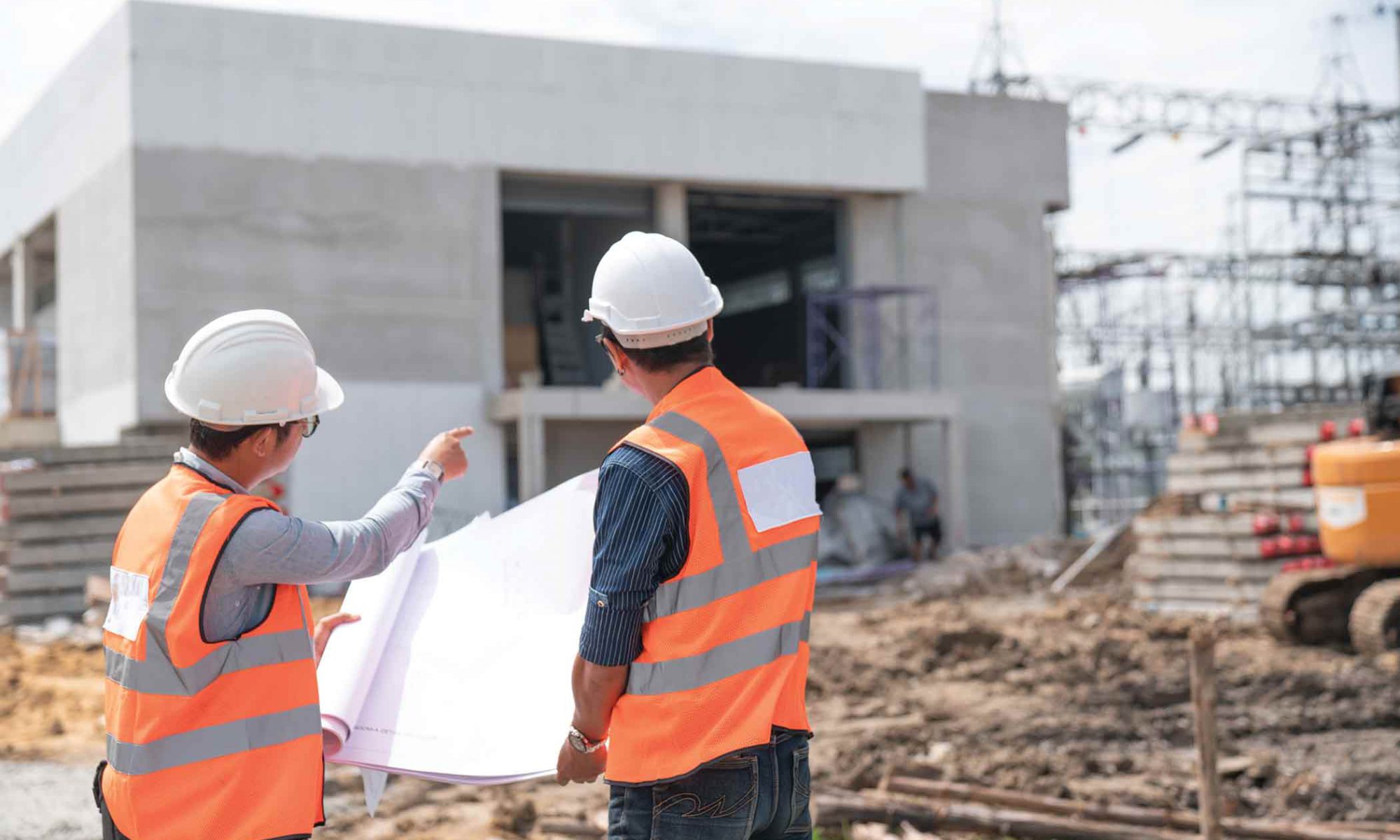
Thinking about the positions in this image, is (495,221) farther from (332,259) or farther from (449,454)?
(449,454)

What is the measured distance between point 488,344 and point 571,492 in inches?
777

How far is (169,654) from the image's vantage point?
8.57 feet

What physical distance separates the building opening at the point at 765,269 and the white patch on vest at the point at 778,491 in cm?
2339

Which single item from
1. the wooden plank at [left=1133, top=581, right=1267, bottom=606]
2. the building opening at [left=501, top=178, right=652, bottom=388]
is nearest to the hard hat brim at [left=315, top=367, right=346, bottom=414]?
the wooden plank at [left=1133, top=581, right=1267, bottom=606]

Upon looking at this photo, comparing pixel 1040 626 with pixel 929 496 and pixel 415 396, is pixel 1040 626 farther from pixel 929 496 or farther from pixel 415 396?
pixel 415 396

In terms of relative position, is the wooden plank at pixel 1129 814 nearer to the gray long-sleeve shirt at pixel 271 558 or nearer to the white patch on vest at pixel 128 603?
the gray long-sleeve shirt at pixel 271 558

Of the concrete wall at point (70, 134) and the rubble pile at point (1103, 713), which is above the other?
the concrete wall at point (70, 134)

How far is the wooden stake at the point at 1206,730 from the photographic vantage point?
5.64 metres

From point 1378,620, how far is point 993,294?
1646 cm

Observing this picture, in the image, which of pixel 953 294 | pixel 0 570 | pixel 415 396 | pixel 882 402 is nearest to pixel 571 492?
pixel 0 570

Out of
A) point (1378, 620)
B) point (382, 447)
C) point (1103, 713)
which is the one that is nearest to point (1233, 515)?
point (1378, 620)

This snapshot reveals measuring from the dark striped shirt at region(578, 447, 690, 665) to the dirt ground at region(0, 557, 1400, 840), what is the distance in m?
4.13

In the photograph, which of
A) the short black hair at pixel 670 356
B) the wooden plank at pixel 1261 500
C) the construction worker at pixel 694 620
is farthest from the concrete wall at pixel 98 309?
the construction worker at pixel 694 620

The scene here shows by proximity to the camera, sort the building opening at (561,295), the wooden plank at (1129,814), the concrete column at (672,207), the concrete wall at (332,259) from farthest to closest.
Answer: the building opening at (561,295) < the concrete column at (672,207) < the concrete wall at (332,259) < the wooden plank at (1129,814)
